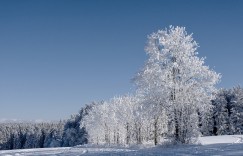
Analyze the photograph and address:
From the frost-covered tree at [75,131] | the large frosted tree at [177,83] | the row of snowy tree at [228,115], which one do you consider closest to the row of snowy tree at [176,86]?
the large frosted tree at [177,83]

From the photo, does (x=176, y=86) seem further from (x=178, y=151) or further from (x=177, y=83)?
(x=178, y=151)

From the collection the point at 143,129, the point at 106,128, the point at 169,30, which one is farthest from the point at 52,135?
the point at 169,30

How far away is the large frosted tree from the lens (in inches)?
1603

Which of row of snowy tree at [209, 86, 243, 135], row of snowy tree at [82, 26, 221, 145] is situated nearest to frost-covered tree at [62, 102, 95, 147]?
row of snowy tree at [209, 86, 243, 135]

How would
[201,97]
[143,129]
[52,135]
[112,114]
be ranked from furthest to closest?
[52,135], [112,114], [143,129], [201,97]

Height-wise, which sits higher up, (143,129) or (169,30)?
(169,30)

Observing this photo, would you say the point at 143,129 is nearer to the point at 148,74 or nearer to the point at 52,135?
the point at 148,74

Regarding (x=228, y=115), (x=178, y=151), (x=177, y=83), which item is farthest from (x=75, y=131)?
(x=178, y=151)

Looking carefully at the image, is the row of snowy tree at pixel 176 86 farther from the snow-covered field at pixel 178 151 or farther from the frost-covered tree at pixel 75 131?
the frost-covered tree at pixel 75 131

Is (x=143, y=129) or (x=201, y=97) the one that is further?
(x=143, y=129)

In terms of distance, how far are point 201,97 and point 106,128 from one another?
65652 millimetres

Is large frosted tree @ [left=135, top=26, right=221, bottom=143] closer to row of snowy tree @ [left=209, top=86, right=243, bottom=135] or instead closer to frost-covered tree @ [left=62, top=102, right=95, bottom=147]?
row of snowy tree @ [left=209, top=86, right=243, bottom=135]

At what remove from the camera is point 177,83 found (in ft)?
136

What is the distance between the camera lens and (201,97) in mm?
40719
